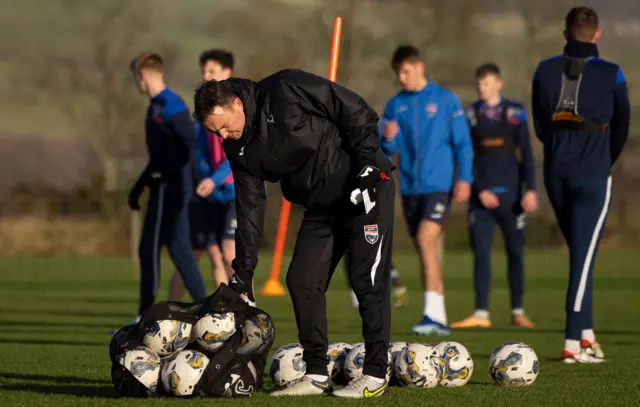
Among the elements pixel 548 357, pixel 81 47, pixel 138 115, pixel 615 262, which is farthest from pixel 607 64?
pixel 81 47

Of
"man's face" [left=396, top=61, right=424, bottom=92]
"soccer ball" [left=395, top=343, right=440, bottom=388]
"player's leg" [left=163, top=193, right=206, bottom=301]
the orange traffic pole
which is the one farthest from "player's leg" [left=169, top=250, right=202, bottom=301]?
"soccer ball" [left=395, top=343, right=440, bottom=388]

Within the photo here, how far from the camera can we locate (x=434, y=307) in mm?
12742

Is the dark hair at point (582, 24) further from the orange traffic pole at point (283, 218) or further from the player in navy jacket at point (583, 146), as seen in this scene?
the orange traffic pole at point (283, 218)

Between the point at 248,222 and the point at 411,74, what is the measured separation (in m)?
5.41

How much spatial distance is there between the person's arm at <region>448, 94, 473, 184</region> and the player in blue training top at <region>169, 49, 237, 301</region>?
2.22 metres

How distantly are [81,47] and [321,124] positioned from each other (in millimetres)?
45757

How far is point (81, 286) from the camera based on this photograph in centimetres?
2241

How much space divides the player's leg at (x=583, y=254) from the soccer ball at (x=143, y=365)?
366 cm

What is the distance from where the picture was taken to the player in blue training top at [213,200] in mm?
12242

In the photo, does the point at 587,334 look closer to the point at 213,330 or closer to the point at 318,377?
the point at 318,377

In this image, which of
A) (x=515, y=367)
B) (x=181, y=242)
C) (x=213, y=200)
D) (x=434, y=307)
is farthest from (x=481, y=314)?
(x=515, y=367)

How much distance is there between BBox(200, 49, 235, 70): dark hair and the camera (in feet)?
40.3

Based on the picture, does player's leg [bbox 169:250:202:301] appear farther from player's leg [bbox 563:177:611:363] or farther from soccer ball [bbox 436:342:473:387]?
soccer ball [bbox 436:342:473:387]

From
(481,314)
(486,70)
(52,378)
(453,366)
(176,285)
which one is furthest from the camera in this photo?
(486,70)
